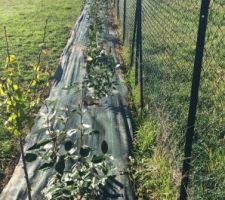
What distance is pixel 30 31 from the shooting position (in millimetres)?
10516

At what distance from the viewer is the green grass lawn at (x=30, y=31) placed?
14.9ft

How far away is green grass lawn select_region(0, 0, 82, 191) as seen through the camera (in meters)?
4.53

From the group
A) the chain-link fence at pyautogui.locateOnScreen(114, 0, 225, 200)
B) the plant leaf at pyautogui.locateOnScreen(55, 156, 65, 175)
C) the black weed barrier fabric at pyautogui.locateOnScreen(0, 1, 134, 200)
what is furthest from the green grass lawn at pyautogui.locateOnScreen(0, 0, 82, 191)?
the plant leaf at pyautogui.locateOnScreen(55, 156, 65, 175)

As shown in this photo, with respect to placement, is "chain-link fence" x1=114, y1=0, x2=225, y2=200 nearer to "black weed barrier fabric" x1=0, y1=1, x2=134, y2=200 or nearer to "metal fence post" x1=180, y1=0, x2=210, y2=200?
"metal fence post" x1=180, y1=0, x2=210, y2=200

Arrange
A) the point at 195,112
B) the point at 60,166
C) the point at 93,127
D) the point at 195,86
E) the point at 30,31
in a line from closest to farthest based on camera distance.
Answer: the point at 60,166, the point at 195,86, the point at 195,112, the point at 93,127, the point at 30,31

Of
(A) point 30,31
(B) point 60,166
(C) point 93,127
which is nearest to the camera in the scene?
(B) point 60,166

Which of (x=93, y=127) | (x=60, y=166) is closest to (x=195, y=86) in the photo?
(x=60, y=166)

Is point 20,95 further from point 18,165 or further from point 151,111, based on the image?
point 151,111

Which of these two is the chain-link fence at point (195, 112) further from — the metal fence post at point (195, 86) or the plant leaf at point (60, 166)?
the plant leaf at point (60, 166)

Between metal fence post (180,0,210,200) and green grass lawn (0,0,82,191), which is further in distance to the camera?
green grass lawn (0,0,82,191)

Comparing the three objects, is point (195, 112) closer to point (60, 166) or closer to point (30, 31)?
point (60, 166)

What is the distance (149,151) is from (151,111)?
675mm

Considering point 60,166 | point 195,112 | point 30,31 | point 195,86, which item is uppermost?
point 195,86

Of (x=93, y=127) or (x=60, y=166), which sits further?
(x=93, y=127)
